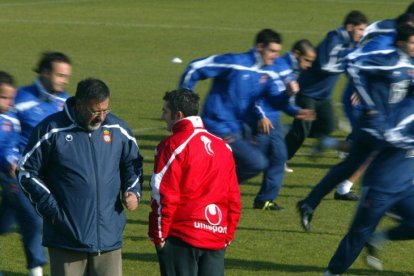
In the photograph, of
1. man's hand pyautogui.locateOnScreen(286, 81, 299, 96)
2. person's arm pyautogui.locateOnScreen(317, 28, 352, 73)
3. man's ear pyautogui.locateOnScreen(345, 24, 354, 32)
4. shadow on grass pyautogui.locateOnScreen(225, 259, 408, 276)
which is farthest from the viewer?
man's ear pyautogui.locateOnScreen(345, 24, 354, 32)

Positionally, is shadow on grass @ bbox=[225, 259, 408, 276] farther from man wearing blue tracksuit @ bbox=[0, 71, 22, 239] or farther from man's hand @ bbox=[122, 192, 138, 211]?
man's hand @ bbox=[122, 192, 138, 211]

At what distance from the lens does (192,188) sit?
8.15 m

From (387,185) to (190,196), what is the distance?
2.43 m

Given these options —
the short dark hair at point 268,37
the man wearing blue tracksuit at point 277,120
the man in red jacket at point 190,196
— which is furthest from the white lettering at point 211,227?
the man wearing blue tracksuit at point 277,120

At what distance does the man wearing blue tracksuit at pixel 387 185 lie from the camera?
10062 mm

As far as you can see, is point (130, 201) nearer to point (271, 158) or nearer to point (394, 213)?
point (394, 213)

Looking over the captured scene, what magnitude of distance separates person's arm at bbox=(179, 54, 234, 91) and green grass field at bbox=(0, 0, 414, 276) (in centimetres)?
161

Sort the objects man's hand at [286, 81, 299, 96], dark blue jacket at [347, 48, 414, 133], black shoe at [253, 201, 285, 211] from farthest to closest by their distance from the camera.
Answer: black shoe at [253, 201, 285, 211] < man's hand at [286, 81, 299, 96] < dark blue jacket at [347, 48, 414, 133]

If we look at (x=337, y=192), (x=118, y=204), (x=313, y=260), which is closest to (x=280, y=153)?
(x=337, y=192)

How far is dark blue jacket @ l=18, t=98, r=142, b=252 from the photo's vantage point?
8273 mm

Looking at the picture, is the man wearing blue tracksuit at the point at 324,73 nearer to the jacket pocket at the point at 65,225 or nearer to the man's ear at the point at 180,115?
the man's ear at the point at 180,115

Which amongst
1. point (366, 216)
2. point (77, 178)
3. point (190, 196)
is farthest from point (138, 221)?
point (190, 196)

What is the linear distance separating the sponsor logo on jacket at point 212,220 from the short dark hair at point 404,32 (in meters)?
2.88

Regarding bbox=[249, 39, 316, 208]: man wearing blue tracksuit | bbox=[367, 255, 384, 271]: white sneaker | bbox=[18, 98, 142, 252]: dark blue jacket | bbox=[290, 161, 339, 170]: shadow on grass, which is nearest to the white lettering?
bbox=[18, 98, 142, 252]: dark blue jacket
